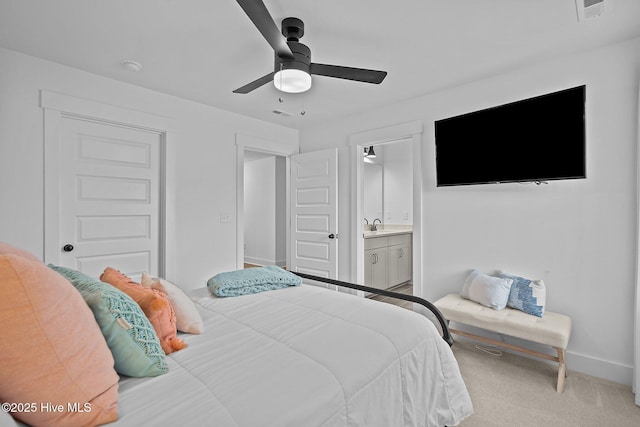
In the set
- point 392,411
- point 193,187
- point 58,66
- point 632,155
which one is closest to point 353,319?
point 392,411

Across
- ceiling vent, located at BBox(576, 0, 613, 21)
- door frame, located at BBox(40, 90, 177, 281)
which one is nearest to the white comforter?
door frame, located at BBox(40, 90, 177, 281)

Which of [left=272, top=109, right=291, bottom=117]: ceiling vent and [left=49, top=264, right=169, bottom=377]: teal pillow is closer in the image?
[left=49, top=264, right=169, bottom=377]: teal pillow

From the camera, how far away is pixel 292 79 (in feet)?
6.49

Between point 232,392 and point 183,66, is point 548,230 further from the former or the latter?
point 183,66

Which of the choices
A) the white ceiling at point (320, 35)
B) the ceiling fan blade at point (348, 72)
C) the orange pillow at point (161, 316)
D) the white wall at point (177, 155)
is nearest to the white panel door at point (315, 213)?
the white wall at point (177, 155)

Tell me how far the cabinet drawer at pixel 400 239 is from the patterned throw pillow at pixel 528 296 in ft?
6.96

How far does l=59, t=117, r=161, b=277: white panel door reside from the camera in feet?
8.77

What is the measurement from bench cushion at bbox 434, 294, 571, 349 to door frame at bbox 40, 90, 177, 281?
269 cm

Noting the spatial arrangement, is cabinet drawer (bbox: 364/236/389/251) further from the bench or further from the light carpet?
the light carpet

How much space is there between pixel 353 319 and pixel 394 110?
8.66 feet

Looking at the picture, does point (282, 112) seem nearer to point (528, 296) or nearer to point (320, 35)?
point (320, 35)

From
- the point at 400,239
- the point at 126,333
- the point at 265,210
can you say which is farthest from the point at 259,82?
the point at 265,210

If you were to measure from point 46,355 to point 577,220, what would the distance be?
3.15 metres

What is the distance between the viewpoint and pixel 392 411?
1255 mm
